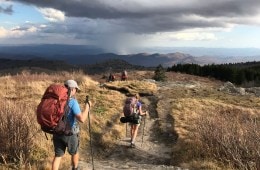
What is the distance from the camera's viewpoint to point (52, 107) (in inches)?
314

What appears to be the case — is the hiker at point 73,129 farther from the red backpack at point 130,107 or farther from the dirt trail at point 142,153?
the red backpack at point 130,107

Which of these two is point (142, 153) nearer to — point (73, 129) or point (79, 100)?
point (73, 129)

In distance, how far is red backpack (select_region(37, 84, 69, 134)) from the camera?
7.98 meters

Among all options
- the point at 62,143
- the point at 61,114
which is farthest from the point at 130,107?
the point at 61,114

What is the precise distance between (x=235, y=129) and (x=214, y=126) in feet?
2.51

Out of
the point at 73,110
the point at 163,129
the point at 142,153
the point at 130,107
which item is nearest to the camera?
the point at 73,110

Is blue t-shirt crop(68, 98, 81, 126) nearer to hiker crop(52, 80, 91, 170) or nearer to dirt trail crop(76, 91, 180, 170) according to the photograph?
hiker crop(52, 80, 91, 170)

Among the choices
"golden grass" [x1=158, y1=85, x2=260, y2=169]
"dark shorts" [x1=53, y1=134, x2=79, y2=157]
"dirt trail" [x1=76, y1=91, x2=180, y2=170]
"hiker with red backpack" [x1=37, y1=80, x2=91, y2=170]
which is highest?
"hiker with red backpack" [x1=37, y1=80, x2=91, y2=170]

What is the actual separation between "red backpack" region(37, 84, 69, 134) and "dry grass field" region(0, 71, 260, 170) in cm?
156

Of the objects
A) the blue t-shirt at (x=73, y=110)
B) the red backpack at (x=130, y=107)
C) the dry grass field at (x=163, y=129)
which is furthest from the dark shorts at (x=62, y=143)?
the red backpack at (x=130, y=107)

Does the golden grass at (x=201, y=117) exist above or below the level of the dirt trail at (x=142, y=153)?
above

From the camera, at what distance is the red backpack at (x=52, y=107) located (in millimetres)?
7975

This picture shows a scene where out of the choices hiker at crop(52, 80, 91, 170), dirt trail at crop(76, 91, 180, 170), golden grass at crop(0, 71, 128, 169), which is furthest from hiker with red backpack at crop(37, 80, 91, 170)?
dirt trail at crop(76, 91, 180, 170)

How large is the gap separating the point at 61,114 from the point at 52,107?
230 mm
